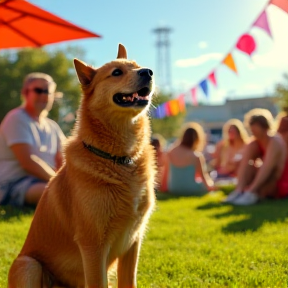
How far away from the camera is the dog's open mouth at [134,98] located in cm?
306

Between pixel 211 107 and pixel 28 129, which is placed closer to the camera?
pixel 28 129

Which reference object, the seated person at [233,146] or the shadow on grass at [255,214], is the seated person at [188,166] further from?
the shadow on grass at [255,214]

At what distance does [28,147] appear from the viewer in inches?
236

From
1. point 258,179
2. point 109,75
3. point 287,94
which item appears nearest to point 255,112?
point 258,179

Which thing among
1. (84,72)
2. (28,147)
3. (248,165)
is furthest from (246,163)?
(84,72)

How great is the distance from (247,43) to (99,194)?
6039mm

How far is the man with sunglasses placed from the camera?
602 cm

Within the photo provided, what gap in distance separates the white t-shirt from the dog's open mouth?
10.2ft

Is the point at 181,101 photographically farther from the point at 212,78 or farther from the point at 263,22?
the point at 263,22

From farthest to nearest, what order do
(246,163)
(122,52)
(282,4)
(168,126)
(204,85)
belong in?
(168,126), (204,85), (246,163), (282,4), (122,52)

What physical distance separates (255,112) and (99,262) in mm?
6235

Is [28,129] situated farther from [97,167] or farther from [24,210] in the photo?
[97,167]

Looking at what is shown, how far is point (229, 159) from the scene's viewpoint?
11.0m

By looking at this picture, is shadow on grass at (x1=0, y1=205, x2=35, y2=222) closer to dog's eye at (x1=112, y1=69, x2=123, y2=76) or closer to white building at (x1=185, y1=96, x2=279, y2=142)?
dog's eye at (x1=112, y1=69, x2=123, y2=76)
